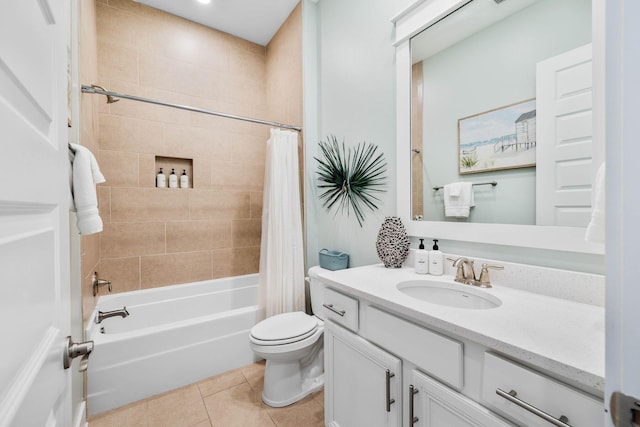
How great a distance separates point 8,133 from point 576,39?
1547mm

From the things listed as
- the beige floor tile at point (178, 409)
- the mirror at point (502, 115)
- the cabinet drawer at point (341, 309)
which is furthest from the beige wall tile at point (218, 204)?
the mirror at point (502, 115)

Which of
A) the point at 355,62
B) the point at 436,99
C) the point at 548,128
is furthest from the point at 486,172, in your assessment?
the point at 355,62

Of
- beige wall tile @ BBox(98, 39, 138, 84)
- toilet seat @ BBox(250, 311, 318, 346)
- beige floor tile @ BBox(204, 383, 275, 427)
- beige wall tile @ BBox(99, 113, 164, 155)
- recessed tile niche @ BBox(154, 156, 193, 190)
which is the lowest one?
beige floor tile @ BBox(204, 383, 275, 427)

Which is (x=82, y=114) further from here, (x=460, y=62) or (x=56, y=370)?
(x=460, y=62)

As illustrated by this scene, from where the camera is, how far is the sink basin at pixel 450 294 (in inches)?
43.0

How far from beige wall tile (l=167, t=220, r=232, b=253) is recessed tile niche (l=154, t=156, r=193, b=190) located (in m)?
0.40

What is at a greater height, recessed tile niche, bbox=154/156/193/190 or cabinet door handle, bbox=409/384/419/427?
recessed tile niche, bbox=154/156/193/190

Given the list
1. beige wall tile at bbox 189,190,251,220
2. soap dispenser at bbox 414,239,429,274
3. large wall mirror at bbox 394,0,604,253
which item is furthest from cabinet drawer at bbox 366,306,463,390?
beige wall tile at bbox 189,190,251,220

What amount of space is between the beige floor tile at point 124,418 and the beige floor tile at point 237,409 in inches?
13.5

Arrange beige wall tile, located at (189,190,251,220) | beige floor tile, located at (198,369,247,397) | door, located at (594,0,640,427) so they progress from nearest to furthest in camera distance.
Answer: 1. door, located at (594,0,640,427)
2. beige floor tile, located at (198,369,247,397)
3. beige wall tile, located at (189,190,251,220)

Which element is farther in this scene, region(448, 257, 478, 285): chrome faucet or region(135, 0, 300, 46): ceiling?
region(135, 0, 300, 46): ceiling

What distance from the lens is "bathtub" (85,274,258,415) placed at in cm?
162

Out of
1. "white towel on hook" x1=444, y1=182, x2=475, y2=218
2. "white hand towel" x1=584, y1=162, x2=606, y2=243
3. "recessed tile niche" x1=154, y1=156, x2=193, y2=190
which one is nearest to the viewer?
"white hand towel" x1=584, y1=162, x2=606, y2=243

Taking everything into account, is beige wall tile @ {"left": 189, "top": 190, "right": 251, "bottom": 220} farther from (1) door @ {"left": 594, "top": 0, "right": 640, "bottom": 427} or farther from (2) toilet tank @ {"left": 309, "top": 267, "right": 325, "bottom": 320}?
(1) door @ {"left": 594, "top": 0, "right": 640, "bottom": 427}
